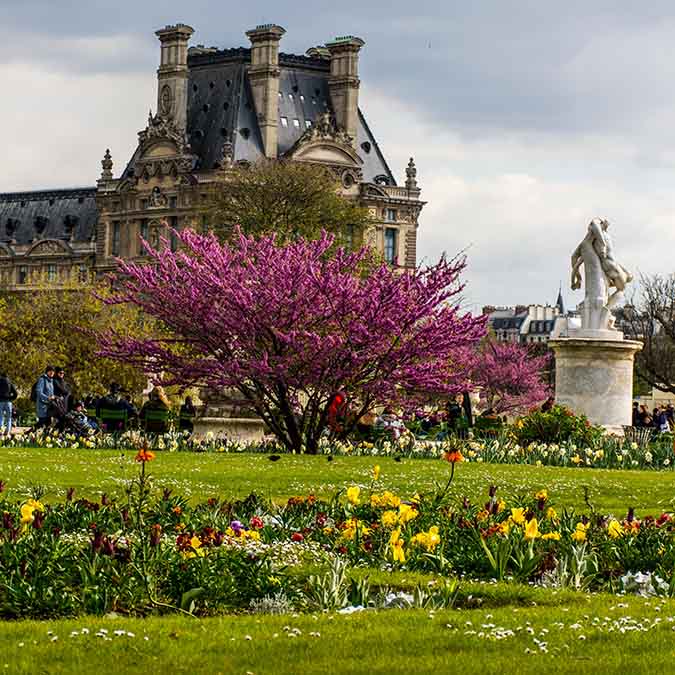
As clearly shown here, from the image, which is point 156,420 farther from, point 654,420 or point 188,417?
point 654,420

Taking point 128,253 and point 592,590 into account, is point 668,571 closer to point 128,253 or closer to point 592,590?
point 592,590

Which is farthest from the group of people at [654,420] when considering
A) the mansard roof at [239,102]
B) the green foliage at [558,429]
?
the mansard roof at [239,102]

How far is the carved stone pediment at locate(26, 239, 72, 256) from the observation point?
440ft

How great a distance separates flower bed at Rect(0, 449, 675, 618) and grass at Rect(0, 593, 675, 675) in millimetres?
495

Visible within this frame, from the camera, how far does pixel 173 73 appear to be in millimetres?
118938

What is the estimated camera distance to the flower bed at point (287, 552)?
9.75 meters

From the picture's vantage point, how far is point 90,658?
816cm

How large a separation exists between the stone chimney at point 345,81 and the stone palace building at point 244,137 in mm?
66

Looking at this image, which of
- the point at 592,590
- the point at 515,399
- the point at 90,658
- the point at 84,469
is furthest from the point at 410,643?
the point at 515,399

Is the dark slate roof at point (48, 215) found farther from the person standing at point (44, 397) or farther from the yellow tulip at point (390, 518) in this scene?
the yellow tulip at point (390, 518)

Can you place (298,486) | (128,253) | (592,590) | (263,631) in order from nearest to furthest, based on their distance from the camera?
(263,631) → (592,590) → (298,486) → (128,253)

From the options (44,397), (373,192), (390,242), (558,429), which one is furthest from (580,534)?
(390,242)

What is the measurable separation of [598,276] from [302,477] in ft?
45.9

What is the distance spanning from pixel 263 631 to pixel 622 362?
24.4m
